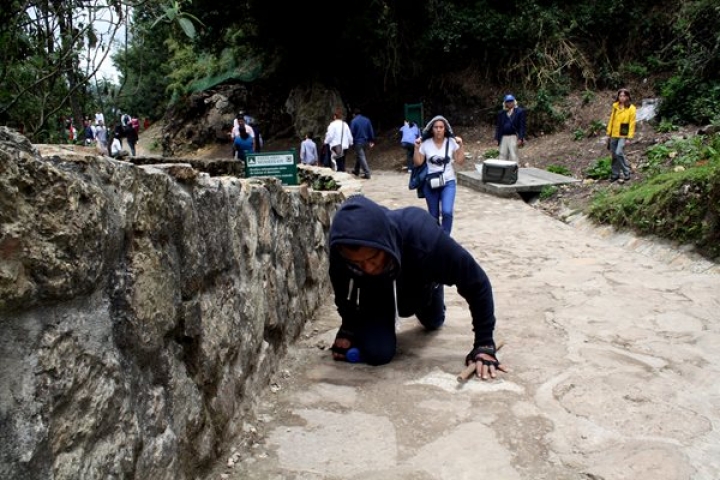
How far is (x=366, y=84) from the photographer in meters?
19.7

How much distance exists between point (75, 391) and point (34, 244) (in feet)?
1.30

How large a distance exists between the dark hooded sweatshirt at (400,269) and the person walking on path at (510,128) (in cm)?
853

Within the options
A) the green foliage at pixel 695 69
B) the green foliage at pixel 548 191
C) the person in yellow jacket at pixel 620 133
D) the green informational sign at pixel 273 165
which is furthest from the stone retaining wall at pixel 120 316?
the green foliage at pixel 695 69

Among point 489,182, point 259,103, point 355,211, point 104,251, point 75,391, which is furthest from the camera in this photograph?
point 259,103

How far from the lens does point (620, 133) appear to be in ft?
31.9

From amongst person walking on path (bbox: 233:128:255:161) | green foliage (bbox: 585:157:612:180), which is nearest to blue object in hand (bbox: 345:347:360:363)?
green foliage (bbox: 585:157:612:180)

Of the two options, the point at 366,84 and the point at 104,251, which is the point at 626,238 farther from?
the point at 366,84

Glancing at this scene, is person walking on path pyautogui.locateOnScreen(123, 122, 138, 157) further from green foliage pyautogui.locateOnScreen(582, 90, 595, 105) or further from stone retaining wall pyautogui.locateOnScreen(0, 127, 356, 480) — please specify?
stone retaining wall pyautogui.locateOnScreen(0, 127, 356, 480)

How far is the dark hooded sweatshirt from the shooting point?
2.88 metres

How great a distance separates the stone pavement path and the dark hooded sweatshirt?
34 cm

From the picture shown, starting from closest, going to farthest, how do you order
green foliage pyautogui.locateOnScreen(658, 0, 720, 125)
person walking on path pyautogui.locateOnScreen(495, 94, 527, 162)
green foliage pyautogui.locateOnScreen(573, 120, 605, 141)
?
person walking on path pyautogui.locateOnScreen(495, 94, 527, 162)
green foliage pyautogui.locateOnScreen(658, 0, 720, 125)
green foliage pyautogui.locateOnScreen(573, 120, 605, 141)

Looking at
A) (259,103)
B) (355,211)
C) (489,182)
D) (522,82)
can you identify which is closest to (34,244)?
(355,211)

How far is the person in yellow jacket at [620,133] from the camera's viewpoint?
31.9ft

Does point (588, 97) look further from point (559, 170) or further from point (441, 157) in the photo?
point (441, 157)
